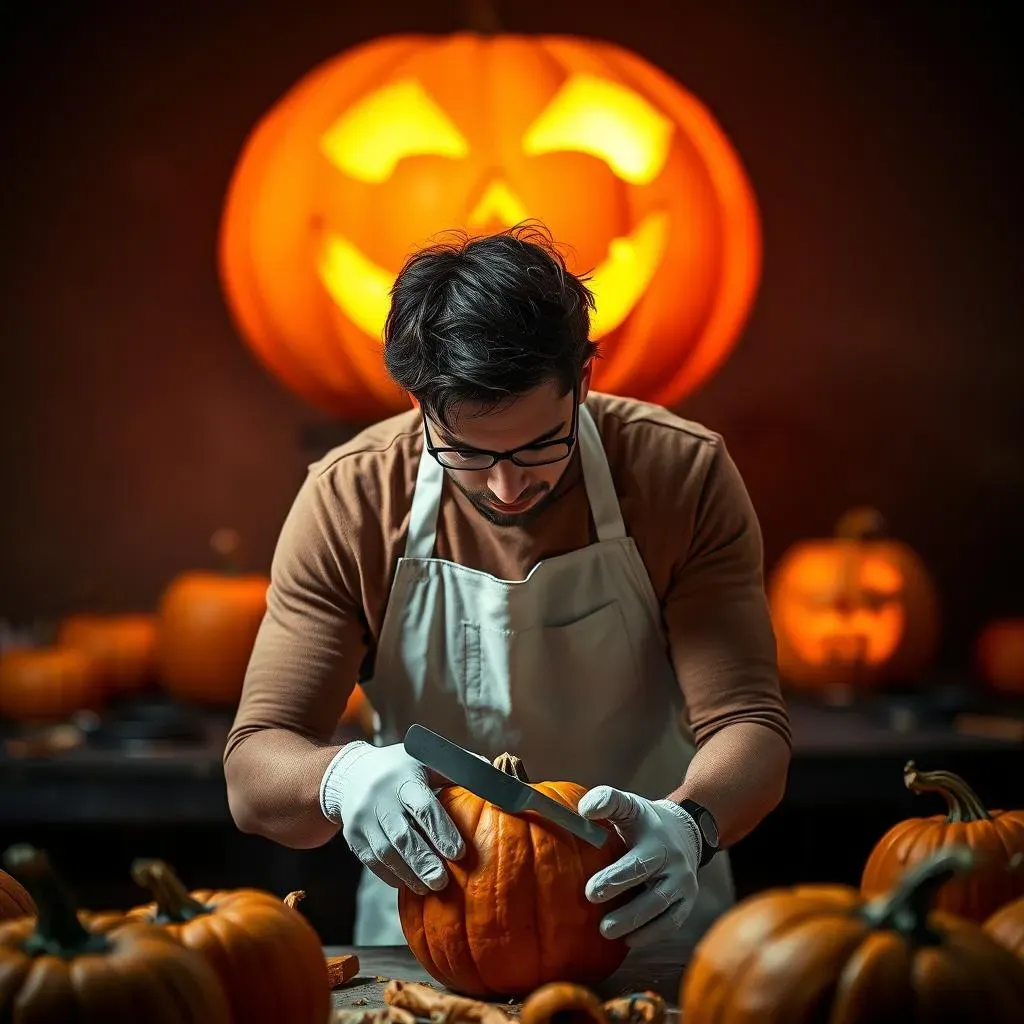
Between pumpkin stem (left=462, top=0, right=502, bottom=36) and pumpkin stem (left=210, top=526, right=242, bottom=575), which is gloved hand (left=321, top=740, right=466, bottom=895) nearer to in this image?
pumpkin stem (left=210, top=526, right=242, bottom=575)

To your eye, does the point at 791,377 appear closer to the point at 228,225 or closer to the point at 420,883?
the point at 228,225

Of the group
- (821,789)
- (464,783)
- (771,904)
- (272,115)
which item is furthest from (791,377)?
(771,904)

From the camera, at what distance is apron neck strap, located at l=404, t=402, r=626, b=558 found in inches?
75.5

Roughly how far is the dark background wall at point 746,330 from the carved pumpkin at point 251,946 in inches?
82.1

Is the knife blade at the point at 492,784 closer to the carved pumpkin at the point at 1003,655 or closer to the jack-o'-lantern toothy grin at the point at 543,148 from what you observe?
the jack-o'-lantern toothy grin at the point at 543,148

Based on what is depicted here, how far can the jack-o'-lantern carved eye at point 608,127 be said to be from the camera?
2.58m

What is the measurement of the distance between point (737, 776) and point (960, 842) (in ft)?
1.16

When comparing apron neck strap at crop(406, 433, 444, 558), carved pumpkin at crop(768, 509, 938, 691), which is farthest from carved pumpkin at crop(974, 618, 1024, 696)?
apron neck strap at crop(406, 433, 444, 558)

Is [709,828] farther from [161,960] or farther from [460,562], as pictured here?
[161,960]

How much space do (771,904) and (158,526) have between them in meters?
2.39

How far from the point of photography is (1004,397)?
10.8 feet

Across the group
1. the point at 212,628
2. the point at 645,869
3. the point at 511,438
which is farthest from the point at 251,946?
the point at 212,628

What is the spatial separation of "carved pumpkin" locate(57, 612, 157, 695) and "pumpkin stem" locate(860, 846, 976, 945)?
229 centimetres

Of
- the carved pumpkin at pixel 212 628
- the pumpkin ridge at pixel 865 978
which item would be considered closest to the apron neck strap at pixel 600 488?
the pumpkin ridge at pixel 865 978
